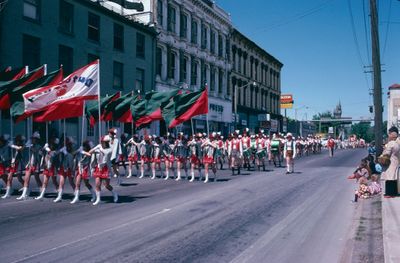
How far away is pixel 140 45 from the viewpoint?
104 feet

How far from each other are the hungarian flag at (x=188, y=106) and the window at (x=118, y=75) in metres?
12.7

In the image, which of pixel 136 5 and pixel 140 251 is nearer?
pixel 140 251

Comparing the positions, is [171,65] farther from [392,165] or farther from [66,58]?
[392,165]

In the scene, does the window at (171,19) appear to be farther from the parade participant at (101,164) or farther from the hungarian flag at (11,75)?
the parade participant at (101,164)

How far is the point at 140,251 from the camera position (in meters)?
6.29

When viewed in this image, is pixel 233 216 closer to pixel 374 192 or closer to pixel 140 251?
pixel 140 251

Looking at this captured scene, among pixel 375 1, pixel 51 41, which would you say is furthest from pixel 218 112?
pixel 375 1

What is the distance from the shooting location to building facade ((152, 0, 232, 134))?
3378 centimetres

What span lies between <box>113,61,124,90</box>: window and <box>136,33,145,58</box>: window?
7.84 ft

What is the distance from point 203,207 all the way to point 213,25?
114 ft

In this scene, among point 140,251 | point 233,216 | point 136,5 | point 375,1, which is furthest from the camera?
point 136,5

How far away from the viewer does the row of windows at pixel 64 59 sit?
2178 cm

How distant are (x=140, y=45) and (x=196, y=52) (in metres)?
8.80

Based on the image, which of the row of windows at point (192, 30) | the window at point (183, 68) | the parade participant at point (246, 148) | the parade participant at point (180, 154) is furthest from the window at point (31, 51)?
the window at point (183, 68)
